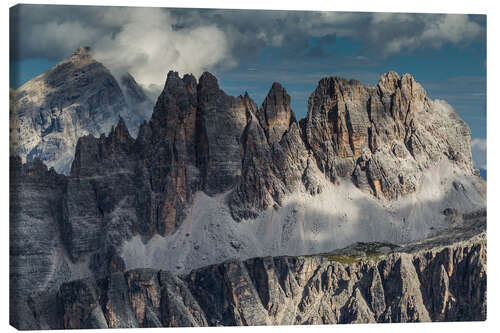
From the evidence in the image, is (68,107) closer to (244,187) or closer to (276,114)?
(276,114)

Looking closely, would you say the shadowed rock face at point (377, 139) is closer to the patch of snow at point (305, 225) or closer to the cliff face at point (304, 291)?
the patch of snow at point (305, 225)

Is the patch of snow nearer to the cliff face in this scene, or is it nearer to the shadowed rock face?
the cliff face

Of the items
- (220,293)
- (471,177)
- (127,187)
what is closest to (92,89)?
(127,187)

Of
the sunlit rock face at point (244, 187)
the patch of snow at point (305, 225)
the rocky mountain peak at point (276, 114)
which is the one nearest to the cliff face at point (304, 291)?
the sunlit rock face at point (244, 187)

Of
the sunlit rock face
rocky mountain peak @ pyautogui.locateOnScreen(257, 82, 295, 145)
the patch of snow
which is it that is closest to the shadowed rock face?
the sunlit rock face

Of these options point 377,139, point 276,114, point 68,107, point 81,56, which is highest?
point 81,56

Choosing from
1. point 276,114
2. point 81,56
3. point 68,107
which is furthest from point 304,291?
point 81,56

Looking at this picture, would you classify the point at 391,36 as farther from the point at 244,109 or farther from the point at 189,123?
the point at 189,123
